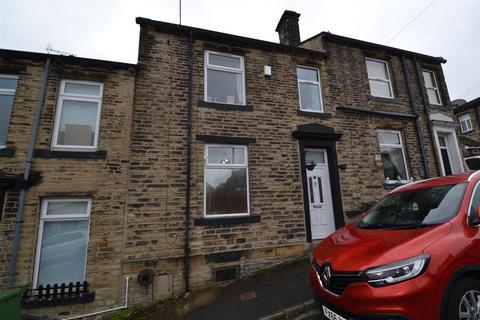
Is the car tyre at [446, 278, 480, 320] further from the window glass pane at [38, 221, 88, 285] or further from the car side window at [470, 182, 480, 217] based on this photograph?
the window glass pane at [38, 221, 88, 285]

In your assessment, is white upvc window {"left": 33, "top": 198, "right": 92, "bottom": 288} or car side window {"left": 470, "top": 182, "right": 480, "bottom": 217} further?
white upvc window {"left": 33, "top": 198, "right": 92, "bottom": 288}

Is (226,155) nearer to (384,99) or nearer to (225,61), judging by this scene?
(225,61)

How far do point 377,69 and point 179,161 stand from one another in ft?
27.6

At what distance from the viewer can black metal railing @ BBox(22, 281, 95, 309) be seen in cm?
473

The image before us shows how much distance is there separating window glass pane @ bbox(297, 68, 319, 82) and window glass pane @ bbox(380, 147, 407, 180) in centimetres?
336

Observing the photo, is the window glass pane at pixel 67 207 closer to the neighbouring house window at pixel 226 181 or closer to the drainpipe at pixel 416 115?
the neighbouring house window at pixel 226 181

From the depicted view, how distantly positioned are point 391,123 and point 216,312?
817 centimetres

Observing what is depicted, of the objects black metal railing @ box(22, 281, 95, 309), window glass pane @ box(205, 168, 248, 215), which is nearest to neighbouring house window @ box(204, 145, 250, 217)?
window glass pane @ box(205, 168, 248, 215)

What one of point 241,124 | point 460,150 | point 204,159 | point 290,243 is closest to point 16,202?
point 204,159

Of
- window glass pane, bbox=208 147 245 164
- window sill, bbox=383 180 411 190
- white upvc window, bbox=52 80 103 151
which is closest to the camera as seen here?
white upvc window, bbox=52 80 103 151

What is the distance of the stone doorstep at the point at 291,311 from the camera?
160 inches

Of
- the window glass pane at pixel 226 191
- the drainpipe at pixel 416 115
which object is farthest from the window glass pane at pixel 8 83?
the drainpipe at pixel 416 115

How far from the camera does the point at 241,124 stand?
6.93 m

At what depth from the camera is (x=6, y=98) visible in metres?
5.73
